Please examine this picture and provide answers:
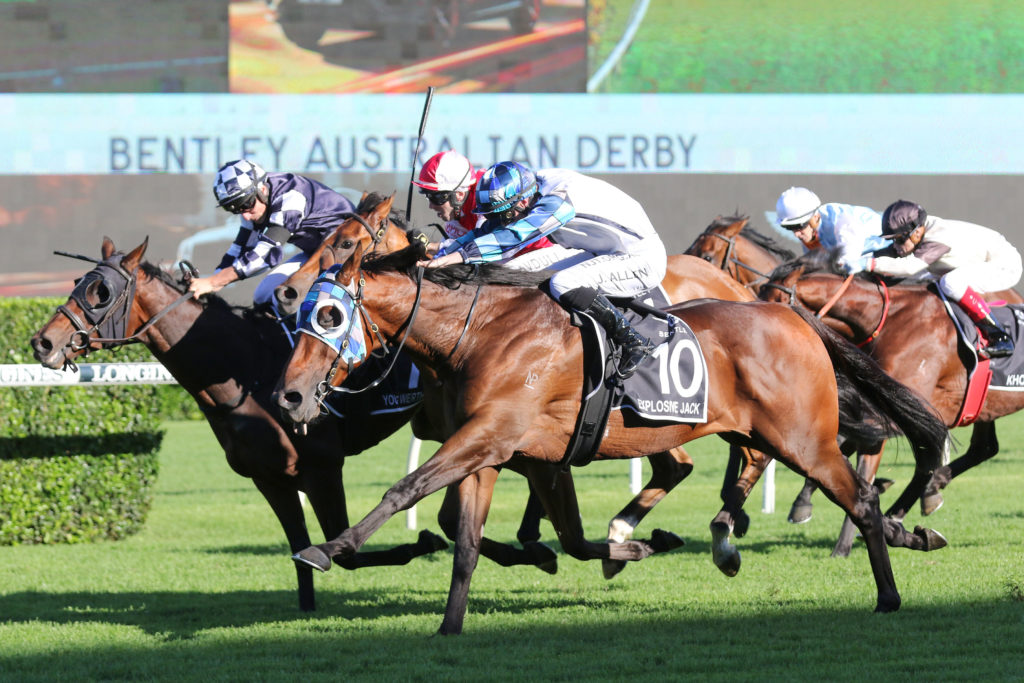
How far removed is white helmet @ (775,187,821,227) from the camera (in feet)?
23.6

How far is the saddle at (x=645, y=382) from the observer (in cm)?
476

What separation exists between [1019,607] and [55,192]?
1290cm

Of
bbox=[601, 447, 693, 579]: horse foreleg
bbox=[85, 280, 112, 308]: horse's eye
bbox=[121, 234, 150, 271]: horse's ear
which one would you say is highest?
bbox=[121, 234, 150, 271]: horse's ear

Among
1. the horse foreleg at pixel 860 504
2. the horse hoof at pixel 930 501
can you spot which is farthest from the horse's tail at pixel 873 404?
the horse hoof at pixel 930 501

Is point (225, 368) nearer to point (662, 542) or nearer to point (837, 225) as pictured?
point (662, 542)

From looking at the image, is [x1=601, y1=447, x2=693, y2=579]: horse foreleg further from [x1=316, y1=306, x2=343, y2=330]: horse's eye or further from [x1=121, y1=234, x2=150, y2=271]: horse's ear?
[x1=121, y1=234, x2=150, y2=271]: horse's ear

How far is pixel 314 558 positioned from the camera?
4215mm

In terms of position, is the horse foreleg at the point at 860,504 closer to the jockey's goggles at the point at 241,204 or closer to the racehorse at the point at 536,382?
the racehorse at the point at 536,382

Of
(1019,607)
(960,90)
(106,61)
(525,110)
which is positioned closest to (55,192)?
(106,61)

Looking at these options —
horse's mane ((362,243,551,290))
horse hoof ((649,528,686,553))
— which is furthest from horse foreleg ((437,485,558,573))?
horse's mane ((362,243,551,290))

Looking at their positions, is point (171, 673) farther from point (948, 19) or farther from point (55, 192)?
point (948, 19)

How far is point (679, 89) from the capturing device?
15.5 m

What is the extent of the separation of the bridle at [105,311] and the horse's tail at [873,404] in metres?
2.78

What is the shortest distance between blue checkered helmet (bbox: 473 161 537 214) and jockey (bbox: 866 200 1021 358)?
2.44 m
